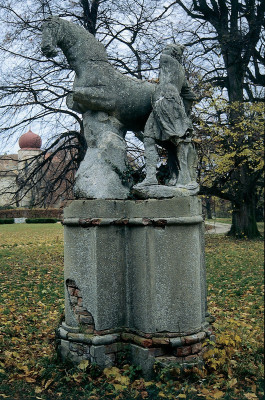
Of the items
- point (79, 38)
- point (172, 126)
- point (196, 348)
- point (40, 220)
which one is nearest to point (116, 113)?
point (172, 126)

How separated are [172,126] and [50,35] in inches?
63.1

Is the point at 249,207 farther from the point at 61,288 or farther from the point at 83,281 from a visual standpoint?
the point at 83,281

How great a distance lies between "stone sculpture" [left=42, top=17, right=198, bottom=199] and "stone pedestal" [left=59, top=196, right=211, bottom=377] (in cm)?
26

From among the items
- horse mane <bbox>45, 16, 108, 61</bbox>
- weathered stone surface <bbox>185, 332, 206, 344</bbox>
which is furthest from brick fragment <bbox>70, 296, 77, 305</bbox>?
horse mane <bbox>45, 16, 108, 61</bbox>

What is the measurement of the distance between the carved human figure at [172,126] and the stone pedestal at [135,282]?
40 cm

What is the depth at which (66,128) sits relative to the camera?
1218cm

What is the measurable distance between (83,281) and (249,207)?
598 inches

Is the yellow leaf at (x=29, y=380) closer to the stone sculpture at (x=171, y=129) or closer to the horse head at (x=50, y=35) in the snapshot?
the stone sculpture at (x=171, y=129)

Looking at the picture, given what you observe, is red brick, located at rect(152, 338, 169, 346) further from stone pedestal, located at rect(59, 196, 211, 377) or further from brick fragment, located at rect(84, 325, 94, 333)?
brick fragment, located at rect(84, 325, 94, 333)

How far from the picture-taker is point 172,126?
421 cm

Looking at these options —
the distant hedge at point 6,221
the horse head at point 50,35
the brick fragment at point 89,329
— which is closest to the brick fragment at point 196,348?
the brick fragment at point 89,329

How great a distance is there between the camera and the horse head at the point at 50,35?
4.19 metres

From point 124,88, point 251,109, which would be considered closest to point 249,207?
point 251,109

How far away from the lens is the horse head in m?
4.19
